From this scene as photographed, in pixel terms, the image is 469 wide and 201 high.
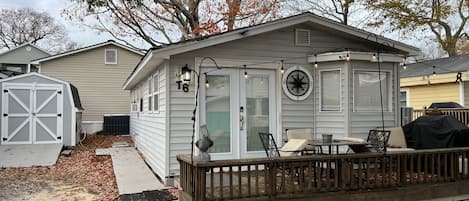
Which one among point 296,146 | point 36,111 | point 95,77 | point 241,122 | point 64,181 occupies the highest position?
point 95,77

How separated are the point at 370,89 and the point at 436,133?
1.43 metres

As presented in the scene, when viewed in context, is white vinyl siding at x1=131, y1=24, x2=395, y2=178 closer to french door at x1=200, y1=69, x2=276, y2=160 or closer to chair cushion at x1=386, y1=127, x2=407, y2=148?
french door at x1=200, y1=69, x2=276, y2=160

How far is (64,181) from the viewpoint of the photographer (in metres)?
7.57

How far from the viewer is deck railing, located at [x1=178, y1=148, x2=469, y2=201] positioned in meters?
4.53

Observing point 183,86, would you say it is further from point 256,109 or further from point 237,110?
point 256,109

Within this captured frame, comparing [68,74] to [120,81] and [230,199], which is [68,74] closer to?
[120,81]

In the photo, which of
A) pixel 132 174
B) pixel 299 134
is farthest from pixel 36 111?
pixel 299 134

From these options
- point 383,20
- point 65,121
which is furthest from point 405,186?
point 383,20

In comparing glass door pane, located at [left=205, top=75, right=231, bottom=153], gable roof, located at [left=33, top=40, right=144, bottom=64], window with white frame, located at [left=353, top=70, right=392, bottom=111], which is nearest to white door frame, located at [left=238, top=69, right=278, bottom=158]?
glass door pane, located at [left=205, top=75, right=231, bottom=153]

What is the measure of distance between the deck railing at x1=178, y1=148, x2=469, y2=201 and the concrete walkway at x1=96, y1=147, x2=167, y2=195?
4.49 ft

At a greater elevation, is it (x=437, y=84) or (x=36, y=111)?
(x=437, y=84)

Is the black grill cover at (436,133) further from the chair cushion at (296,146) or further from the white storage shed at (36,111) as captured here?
the white storage shed at (36,111)

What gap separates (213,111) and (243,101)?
0.61 metres

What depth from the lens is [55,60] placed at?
17.9 meters
